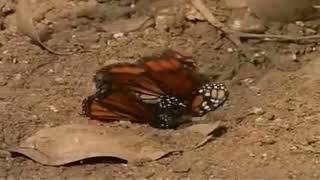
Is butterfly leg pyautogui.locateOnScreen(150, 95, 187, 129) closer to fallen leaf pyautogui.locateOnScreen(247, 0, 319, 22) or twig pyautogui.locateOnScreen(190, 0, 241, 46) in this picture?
twig pyautogui.locateOnScreen(190, 0, 241, 46)

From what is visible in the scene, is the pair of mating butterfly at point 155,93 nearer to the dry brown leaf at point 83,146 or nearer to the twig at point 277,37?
the dry brown leaf at point 83,146

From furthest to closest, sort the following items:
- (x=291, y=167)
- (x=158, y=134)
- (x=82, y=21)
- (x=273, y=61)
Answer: (x=82, y=21), (x=273, y=61), (x=158, y=134), (x=291, y=167)

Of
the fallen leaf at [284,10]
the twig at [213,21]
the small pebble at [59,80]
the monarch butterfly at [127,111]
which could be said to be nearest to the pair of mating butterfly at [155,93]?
the monarch butterfly at [127,111]

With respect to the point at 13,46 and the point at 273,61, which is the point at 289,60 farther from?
the point at 13,46

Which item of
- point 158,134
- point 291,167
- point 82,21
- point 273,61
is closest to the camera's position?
point 291,167

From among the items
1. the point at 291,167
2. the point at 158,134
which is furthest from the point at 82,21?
the point at 291,167

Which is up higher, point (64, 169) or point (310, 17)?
point (310, 17)

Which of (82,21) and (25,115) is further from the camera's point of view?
(82,21)

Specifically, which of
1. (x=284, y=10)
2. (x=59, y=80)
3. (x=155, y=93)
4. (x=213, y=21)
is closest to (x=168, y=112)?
(x=155, y=93)
